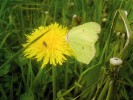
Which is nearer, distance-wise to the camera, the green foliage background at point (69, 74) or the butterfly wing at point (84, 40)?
the butterfly wing at point (84, 40)

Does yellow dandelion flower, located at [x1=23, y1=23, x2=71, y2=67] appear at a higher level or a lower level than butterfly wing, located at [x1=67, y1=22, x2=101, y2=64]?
lower

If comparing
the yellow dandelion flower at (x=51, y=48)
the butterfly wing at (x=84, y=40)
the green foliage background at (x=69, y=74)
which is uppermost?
the butterfly wing at (x=84, y=40)

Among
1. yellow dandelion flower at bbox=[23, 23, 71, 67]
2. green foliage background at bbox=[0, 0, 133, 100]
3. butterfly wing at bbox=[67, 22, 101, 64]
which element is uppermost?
butterfly wing at bbox=[67, 22, 101, 64]

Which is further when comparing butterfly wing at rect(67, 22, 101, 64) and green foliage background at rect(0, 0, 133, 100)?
green foliage background at rect(0, 0, 133, 100)

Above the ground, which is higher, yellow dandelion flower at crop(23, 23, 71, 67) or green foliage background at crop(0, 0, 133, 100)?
yellow dandelion flower at crop(23, 23, 71, 67)

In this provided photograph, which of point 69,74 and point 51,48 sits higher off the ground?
point 51,48

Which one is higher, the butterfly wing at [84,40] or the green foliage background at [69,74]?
the butterfly wing at [84,40]

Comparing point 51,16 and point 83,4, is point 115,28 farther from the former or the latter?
point 51,16

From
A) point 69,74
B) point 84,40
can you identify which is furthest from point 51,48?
point 69,74

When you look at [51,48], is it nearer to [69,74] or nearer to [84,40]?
[84,40]

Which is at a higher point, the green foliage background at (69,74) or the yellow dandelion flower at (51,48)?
the yellow dandelion flower at (51,48)
